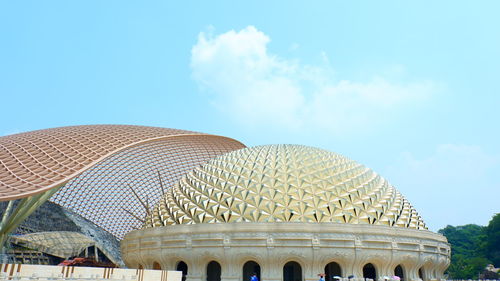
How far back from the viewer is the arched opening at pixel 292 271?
33.5 meters

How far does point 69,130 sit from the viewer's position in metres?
40.5

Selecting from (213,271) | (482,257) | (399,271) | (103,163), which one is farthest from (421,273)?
(482,257)

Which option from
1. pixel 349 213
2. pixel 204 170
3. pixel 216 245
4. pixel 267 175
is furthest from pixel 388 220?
pixel 204 170

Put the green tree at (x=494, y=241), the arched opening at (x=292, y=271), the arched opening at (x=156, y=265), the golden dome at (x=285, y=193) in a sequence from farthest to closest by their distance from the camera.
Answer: the green tree at (x=494, y=241) < the arched opening at (x=156, y=265) < the golden dome at (x=285, y=193) < the arched opening at (x=292, y=271)

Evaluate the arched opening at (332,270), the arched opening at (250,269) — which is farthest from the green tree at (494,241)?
the arched opening at (250,269)

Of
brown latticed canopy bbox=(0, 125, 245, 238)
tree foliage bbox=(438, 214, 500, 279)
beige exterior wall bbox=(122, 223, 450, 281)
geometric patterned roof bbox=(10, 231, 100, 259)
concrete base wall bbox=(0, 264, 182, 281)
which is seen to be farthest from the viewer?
tree foliage bbox=(438, 214, 500, 279)

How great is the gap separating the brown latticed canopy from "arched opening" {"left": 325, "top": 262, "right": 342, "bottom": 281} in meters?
19.2

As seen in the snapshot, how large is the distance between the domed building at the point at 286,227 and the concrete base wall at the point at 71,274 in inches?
241

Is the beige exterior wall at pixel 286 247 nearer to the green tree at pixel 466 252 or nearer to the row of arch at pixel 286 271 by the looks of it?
the row of arch at pixel 286 271

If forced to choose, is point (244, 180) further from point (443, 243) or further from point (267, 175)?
point (443, 243)

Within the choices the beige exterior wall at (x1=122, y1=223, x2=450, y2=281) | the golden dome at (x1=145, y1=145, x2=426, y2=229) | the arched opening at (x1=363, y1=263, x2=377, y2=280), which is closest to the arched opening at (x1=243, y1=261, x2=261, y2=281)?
the beige exterior wall at (x1=122, y1=223, x2=450, y2=281)

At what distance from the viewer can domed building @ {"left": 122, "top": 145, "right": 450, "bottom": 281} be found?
3175cm

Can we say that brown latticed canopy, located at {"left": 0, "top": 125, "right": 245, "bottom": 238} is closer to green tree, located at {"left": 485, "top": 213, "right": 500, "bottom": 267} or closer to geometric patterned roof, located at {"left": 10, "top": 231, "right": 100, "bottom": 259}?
geometric patterned roof, located at {"left": 10, "top": 231, "right": 100, "bottom": 259}

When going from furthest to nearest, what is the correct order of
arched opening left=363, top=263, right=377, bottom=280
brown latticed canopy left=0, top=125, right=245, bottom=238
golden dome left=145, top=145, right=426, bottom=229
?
arched opening left=363, top=263, right=377, bottom=280
golden dome left=145, top=145, right=426, bottom=229
brown latticed canopy left=0, top=125, right=245, bottom=238
